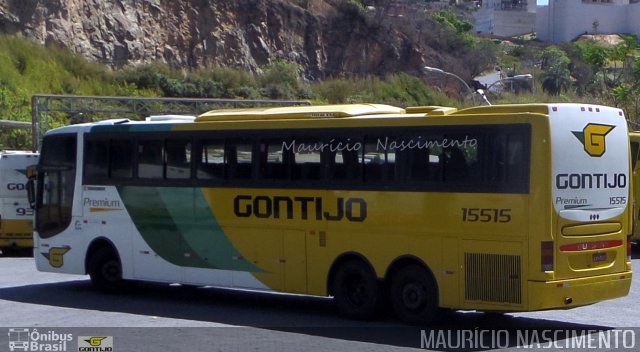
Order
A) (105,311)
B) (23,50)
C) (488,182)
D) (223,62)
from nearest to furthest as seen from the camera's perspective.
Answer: (488,182) → (105,311) → (23,50) → (223,62)

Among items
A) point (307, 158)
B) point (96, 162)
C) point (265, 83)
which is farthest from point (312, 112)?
point (265, 83)

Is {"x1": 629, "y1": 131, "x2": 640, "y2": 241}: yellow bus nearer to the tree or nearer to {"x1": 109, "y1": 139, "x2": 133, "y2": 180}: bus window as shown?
{"x1": 109, "y1": 139, "x2": 133, "y2": 180}: bus window

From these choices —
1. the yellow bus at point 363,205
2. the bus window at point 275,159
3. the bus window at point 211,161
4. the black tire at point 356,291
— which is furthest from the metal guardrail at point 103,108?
the black tire at point 356,291

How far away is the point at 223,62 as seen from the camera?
62406 millimetres

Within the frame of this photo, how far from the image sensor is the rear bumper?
481 inches

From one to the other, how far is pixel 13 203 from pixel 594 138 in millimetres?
18258

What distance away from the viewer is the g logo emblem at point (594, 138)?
1278 cm

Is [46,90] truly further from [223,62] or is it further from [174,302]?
[174,302]

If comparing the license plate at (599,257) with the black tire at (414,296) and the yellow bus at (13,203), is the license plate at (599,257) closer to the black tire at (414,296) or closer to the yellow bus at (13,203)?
the black tire at (414,296)

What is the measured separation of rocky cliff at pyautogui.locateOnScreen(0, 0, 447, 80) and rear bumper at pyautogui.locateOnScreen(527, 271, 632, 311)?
46364 mm

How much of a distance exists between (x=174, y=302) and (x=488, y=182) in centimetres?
634

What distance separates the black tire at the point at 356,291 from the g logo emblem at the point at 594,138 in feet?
11.1

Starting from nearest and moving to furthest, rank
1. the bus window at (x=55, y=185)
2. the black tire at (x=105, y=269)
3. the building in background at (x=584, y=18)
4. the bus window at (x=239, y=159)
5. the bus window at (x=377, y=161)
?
the bus window at (x=377, y=161)
the bus window at (x=239, y=159)
the black tire at (x=105, y=269)
the bus window at (x=55, y=185)
the building in background at (x=584, y=18)

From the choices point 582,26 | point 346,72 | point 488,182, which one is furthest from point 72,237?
point 582,26
